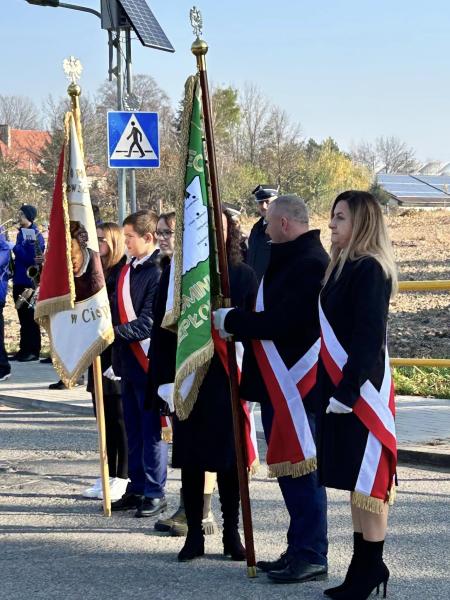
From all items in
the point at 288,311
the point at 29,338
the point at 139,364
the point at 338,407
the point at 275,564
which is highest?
the point at 288,311

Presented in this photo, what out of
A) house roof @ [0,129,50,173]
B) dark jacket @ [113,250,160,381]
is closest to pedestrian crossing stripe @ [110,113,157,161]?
Result: dark jacket @ [113,250,160,381]

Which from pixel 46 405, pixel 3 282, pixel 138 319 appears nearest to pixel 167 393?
pixel 138 319

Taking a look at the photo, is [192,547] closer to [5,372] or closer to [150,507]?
[150,507]

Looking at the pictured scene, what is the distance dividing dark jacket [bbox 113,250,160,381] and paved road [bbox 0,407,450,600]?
98cm

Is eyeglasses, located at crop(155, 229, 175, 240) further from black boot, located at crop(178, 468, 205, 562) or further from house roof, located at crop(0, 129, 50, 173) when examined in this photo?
house roof, located at crop(0, 129, 50, 173)

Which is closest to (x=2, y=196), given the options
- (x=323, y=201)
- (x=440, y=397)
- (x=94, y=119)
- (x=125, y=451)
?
(x=94, y=119)

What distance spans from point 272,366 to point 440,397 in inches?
272

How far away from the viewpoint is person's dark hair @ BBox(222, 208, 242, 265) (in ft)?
20.7

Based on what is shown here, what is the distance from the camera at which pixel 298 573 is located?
579 centimetres

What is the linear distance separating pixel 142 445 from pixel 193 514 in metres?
1.47

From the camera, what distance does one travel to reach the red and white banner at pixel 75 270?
7.64 metres

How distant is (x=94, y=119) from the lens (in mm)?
59375

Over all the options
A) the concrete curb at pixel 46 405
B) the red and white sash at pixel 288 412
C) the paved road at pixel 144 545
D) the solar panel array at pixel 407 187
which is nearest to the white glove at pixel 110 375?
the paved road at pixel 144 545

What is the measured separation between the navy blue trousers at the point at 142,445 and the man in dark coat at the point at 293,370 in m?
1.65
